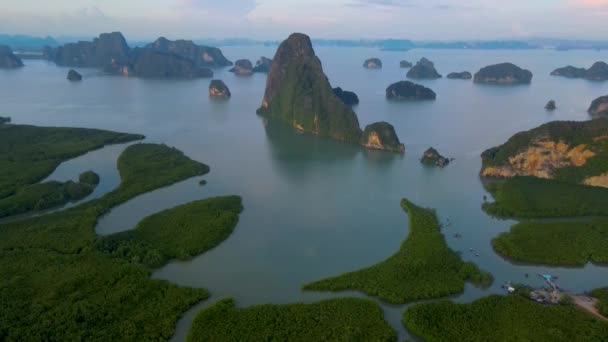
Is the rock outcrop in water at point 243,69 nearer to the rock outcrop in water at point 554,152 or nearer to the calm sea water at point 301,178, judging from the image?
the calm sea water at point 301,178

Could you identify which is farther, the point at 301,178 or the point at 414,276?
the point at 301,178

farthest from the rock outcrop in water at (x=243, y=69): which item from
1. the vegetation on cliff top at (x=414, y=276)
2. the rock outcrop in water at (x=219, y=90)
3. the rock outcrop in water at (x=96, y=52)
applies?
the vegetation on cliff top at (x=414, y=276)

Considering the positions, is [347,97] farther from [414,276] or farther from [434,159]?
[414,276]

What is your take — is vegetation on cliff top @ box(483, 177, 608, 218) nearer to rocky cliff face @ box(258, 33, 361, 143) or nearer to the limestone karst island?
the limestone karst island

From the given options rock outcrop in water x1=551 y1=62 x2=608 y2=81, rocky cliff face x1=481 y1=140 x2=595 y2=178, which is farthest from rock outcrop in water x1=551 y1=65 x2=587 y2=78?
rocky cliff face x1=481 y1=140 x2=595 y2=178

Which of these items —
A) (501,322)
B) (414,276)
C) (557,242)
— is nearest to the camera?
(501,322)

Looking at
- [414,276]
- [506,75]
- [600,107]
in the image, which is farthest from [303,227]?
[506,75]

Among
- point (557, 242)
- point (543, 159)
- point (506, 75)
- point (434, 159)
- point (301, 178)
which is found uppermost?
point (506, 75)
